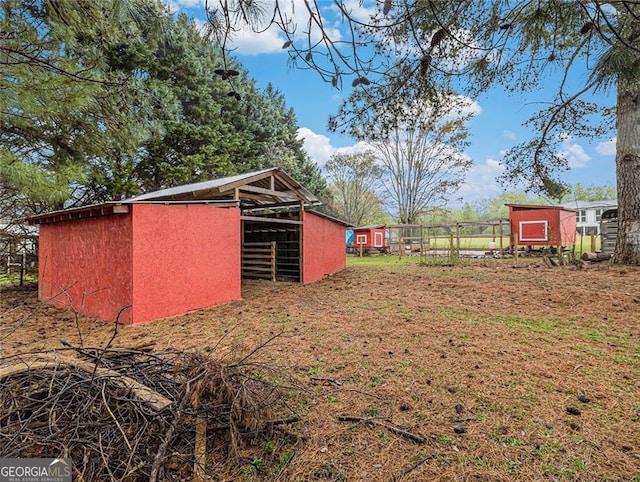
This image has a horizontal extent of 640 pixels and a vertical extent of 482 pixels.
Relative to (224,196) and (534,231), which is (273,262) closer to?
(224,196)

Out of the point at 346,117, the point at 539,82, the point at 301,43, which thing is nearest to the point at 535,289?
the point at 539,82

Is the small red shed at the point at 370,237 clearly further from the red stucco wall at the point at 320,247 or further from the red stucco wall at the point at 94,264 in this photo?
the red stucco wall at the point at 94,264

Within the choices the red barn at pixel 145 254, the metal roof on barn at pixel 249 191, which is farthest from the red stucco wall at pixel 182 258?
the metal roof on barn at pixel 249 191

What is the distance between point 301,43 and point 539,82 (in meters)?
4.07

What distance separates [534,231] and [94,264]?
60.1 feet

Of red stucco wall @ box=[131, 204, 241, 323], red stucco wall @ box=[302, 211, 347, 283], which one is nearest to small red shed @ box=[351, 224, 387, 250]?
red stucco wall @ box=[302, 211, 347, 283]

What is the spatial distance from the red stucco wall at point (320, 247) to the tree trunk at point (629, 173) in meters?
8.06

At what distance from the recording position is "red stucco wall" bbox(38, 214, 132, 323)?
15.5 ft

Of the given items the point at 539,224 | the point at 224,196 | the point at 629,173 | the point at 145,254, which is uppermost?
the point at 629,173

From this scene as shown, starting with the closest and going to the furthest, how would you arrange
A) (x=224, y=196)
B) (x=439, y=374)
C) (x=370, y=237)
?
(x=439, y=374)
(x=224, y=196)
(x=370, y=237)

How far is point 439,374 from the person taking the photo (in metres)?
2.77

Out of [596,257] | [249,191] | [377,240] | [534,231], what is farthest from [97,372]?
[377,240]

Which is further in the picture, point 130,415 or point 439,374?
point 439,374

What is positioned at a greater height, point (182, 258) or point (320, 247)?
point (320, 247)
